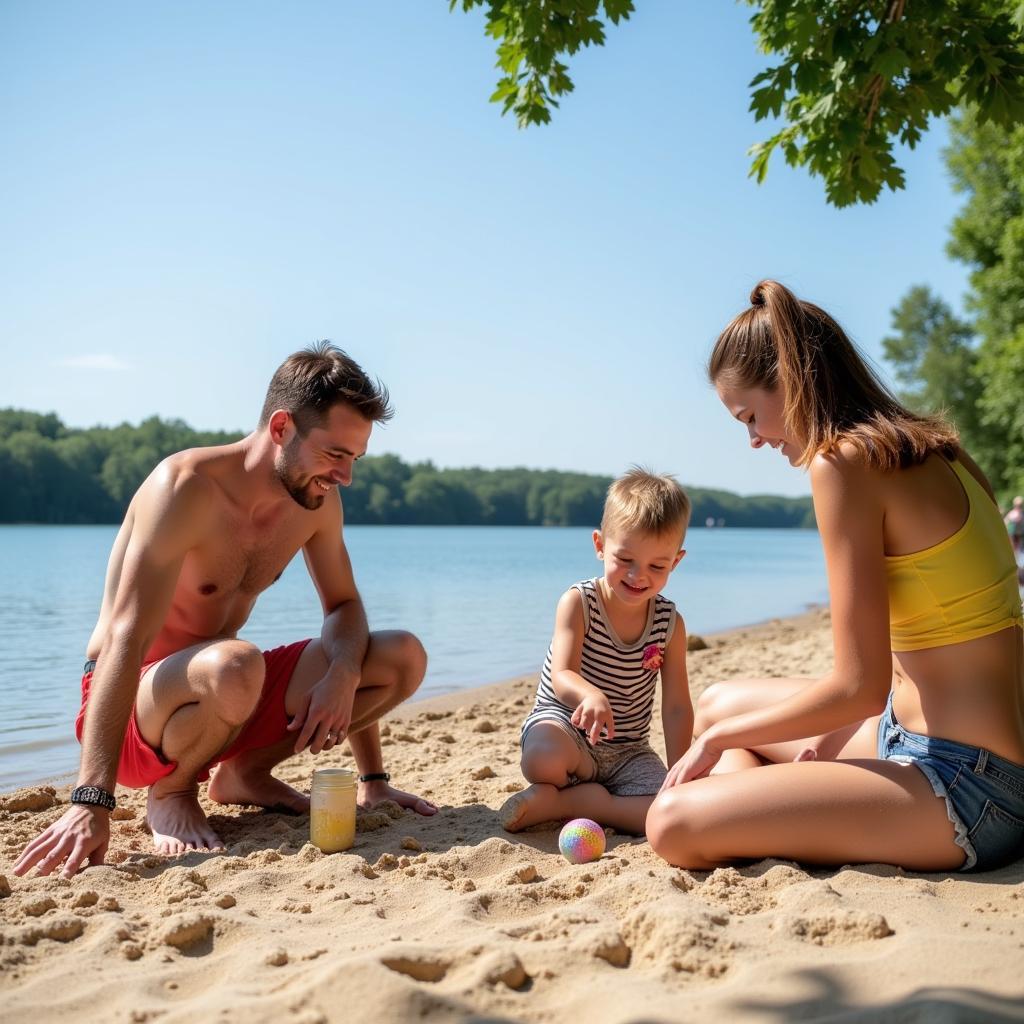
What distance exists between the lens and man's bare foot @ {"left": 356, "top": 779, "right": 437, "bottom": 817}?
3.88 meters

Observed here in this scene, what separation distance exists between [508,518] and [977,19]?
87045 millimetres

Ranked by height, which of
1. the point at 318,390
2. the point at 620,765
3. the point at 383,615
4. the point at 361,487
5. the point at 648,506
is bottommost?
the point at 383,615

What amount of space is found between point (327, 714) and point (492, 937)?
1484 mm

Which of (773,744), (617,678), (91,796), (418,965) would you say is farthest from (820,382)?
(91,796)

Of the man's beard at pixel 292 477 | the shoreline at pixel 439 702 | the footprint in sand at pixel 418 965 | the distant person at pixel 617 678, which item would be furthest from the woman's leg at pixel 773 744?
the shoreline at pixel 439 702

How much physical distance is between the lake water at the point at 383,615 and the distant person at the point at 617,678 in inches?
118

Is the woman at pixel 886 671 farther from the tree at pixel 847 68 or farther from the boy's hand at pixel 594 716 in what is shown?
the tree at pixel 847 68

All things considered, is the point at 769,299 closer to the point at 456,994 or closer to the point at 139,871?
the point at 456,994

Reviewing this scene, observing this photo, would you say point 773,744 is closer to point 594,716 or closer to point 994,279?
point 594,716

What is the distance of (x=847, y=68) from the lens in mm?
5160

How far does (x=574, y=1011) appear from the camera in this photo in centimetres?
195

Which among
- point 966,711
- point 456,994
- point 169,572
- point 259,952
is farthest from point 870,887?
point 169,572

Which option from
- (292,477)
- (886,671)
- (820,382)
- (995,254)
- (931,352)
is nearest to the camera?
(886,671)

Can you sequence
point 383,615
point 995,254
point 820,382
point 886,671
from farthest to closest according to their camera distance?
1. point 995,254
2. point 383,615
3. point 820,382
4. point 886,671
